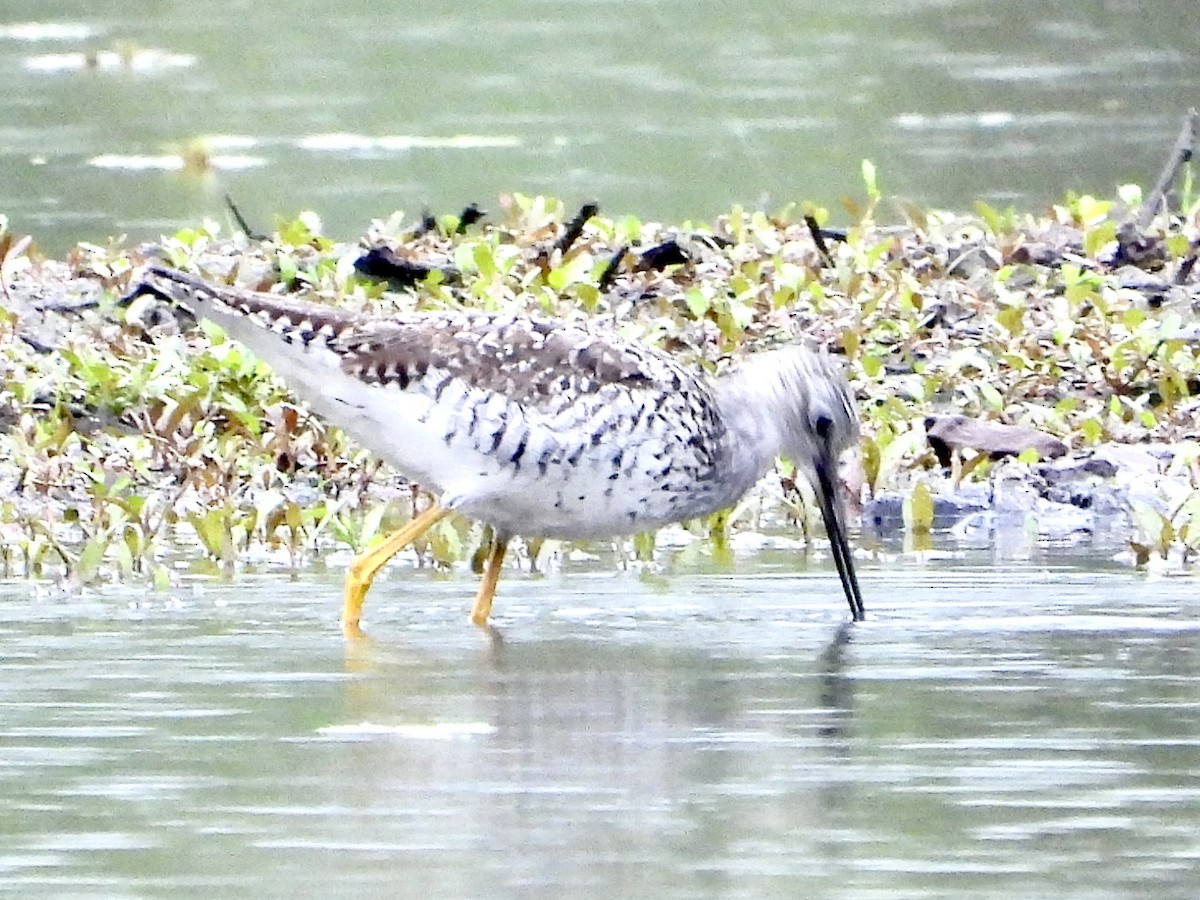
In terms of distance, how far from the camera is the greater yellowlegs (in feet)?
30.1

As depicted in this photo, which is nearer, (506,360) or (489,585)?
(489,585)

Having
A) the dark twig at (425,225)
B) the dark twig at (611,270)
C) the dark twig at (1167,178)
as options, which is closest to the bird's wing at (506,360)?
the dark twig at (611,270)

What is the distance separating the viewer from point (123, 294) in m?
13.2

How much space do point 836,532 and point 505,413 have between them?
3.34 ft

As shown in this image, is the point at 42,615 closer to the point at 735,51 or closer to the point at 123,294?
the point at 123,294

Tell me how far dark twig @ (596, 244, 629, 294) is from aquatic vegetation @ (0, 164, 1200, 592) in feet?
0.05

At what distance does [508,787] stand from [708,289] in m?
6.85

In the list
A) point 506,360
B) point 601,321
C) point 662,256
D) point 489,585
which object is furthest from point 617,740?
point 662,256

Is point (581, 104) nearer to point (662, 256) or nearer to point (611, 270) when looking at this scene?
point (662, 256)

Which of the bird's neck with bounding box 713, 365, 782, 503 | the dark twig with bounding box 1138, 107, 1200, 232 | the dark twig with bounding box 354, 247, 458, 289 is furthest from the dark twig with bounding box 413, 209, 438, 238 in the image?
the bird's neck with bounding box 713, 365, 782, 503

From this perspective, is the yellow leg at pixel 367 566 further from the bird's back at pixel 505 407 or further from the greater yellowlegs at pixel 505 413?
the bird's back at pixel 505 407

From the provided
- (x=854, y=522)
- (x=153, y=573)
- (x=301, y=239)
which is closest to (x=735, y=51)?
(x=301, y=239)

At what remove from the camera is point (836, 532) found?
9.38 metres

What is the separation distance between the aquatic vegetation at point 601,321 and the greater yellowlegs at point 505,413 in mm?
701
